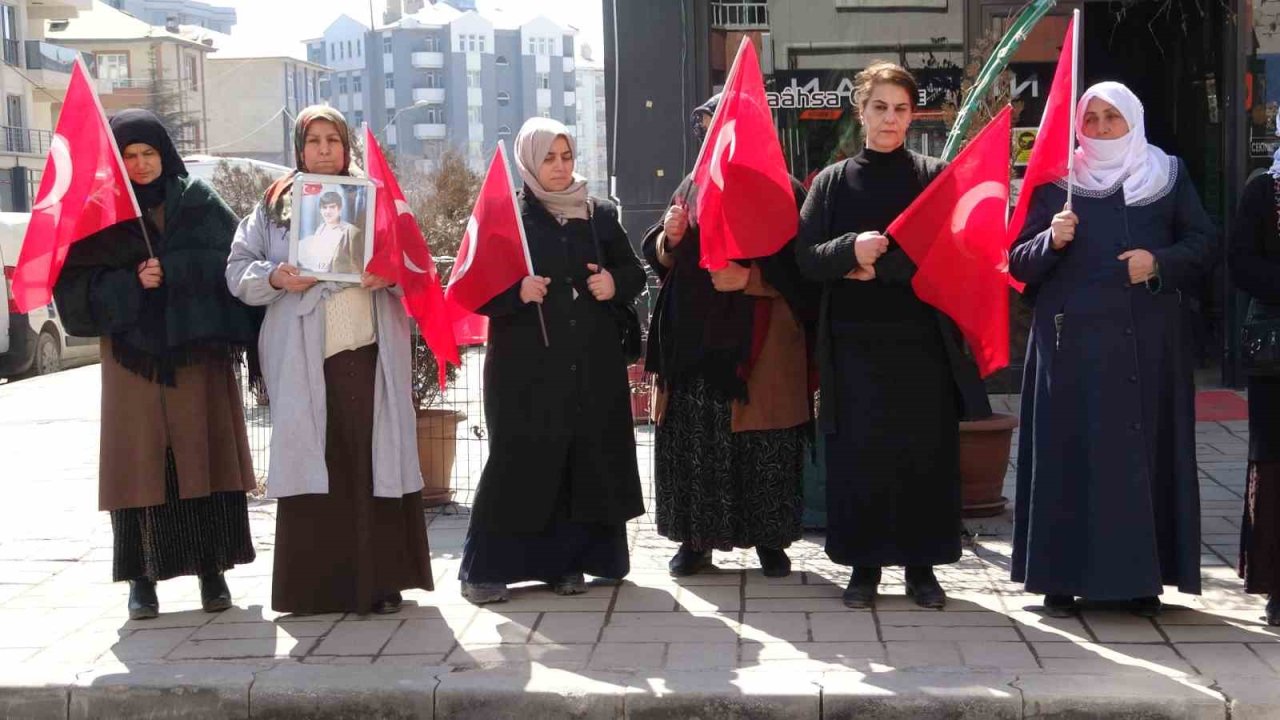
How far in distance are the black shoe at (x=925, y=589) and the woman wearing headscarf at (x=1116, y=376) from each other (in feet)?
1.23

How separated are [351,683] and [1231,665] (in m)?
2.79

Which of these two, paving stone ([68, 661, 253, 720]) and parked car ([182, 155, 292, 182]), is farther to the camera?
parked car ([182, 155, 292, 182])

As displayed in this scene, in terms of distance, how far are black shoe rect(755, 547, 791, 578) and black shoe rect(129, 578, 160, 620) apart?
2.37m

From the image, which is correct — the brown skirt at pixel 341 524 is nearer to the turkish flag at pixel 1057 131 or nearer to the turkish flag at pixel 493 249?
the turkish flag at pixel 493 249

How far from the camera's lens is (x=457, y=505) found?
324 inches

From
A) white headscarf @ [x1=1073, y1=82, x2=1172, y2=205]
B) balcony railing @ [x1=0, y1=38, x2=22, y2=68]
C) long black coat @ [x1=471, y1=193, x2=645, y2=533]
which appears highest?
balcony railing @ [x1=0, y1=38, x2=22, y2=68]

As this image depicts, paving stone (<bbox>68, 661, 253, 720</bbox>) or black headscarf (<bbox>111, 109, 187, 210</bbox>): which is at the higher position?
black headscarf (<bbox>111, 109, 187, 210</bbox>)

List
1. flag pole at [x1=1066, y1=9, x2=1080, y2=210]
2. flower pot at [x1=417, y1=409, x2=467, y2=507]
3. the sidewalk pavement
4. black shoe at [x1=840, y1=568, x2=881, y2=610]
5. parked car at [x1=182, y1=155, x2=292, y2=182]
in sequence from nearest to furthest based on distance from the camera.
Result: the sidewalk pavement
flag pole at [x1=1066, y1=9, x2=1080, y2=210]
black shoe at [x1=840, y1=568, x2=881, y2=610]
flower pot at [x1=417, y1=409, x2=467, y2=507]
parked car at [x1=182, y1=155, x2=292, y2=182]

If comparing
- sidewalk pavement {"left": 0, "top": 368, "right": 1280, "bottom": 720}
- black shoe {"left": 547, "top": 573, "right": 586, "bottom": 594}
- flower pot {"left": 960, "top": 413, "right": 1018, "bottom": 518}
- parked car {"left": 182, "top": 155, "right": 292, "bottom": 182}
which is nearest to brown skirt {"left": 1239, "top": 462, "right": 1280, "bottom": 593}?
sidewalk pavement {"left": 0, "top": 368, "right": 1280, "bottom": 720}

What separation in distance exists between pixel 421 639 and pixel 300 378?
1.05m

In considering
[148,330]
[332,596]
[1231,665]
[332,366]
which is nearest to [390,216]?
[332,366]

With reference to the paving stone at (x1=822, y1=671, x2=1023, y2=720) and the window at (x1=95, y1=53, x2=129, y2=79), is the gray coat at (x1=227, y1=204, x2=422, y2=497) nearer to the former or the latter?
the paving stone at (x1=822, y1=671, x2=1023, y2=720)

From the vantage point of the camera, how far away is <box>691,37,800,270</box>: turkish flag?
5789 millimetres

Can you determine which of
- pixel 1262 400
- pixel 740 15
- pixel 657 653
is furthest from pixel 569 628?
pixel 740 15
